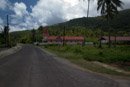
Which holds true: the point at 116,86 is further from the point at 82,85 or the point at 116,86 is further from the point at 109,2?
the point at 109,2

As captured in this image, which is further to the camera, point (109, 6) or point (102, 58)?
point (109, 6)

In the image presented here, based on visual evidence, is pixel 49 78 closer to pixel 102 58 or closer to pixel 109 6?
pixel 102 58

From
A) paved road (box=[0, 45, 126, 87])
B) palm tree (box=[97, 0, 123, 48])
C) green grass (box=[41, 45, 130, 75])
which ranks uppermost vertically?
palm tree (box=[97, 0, 123, 48])

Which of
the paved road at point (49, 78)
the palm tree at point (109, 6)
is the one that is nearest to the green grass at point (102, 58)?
the paved road at point (49, 78)

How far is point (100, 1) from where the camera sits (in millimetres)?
66188

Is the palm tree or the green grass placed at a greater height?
the palm tree

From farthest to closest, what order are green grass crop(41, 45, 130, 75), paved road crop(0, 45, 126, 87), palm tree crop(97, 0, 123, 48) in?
palm tree crop(97, 0, 123, 48)
green grass crop(41, 45, 130, 75)
paved road crop(0, 45, 126, 87)

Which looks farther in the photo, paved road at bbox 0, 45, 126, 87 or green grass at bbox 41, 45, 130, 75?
green grass at bbox 41, 45, 130, 75

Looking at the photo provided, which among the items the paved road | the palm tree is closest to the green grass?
the paved road

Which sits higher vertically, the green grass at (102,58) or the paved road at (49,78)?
the paved road at (49,78)

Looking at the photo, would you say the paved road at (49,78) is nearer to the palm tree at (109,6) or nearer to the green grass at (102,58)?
the green grass at (102,58)

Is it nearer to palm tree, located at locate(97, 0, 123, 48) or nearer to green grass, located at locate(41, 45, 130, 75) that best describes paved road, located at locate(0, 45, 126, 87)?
green grass, located at locate(41, 45, 130, 75)

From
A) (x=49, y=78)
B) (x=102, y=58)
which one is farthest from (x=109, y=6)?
(x=49, y=78)

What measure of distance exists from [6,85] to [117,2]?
54.8 meters
